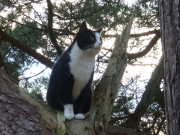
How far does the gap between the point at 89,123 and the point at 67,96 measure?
1.02 ft

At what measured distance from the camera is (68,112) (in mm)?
2172

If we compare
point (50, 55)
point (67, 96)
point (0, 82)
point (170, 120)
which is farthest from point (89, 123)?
point (50, 55)

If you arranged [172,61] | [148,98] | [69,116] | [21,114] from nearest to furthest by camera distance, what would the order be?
[172,61]
[21,114]
[69,116]
[148,98]

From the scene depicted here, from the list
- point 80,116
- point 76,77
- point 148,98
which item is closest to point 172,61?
point 80,116

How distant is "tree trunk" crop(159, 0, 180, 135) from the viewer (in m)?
1.17

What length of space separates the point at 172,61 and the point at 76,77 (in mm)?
1229

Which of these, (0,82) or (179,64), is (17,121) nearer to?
(0,82)

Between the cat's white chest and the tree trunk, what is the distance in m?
1.16

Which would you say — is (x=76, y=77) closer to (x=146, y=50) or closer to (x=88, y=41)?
(x=88, y=41)

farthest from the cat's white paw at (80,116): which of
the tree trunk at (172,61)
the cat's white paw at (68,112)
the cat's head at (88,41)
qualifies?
the tree trunk at (172,61)

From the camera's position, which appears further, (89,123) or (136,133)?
(136,133)

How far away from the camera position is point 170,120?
120 centimetres

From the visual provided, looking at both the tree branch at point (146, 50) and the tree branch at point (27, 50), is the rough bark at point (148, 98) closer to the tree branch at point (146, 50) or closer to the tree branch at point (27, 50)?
the tree branch at point (146, 50)

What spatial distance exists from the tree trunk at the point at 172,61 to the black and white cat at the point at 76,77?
110 centimetres
